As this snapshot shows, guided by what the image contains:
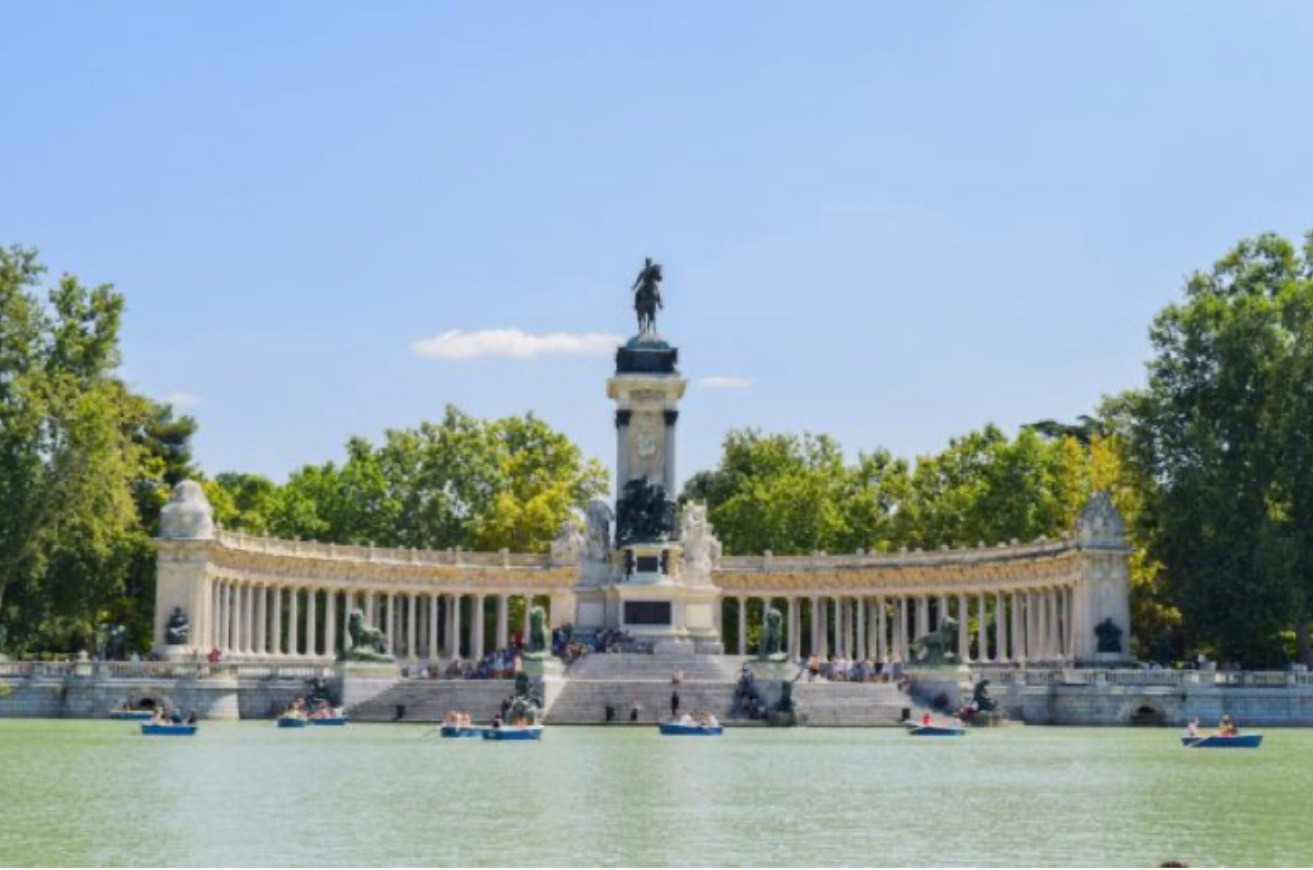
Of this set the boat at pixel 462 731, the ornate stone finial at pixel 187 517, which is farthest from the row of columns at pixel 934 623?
the boat at pixel 462 731

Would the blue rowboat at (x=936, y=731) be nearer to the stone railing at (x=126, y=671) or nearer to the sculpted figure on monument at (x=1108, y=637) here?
the stone railing at (x=126, y=671)

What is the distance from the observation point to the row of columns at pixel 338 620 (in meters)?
87.7

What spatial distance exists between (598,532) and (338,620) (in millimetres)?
18537

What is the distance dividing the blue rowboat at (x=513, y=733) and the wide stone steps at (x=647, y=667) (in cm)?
1571

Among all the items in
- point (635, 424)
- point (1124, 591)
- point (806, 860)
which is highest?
point (635, 424)

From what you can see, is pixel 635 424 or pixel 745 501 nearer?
pixel 635 424

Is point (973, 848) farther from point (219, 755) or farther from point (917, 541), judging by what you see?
point (917, 541)

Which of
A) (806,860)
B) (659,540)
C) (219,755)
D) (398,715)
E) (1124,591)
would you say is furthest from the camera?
(659,540)

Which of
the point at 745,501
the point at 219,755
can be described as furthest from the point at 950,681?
the point at 745,501

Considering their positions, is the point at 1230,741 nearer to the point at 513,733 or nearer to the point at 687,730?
the point at 687,730

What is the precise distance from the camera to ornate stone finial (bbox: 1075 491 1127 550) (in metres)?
79.8

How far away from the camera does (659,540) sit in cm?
8575

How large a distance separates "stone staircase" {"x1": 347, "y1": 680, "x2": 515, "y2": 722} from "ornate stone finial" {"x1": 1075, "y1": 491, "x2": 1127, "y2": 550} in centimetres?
2720

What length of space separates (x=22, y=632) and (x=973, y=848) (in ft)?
207
